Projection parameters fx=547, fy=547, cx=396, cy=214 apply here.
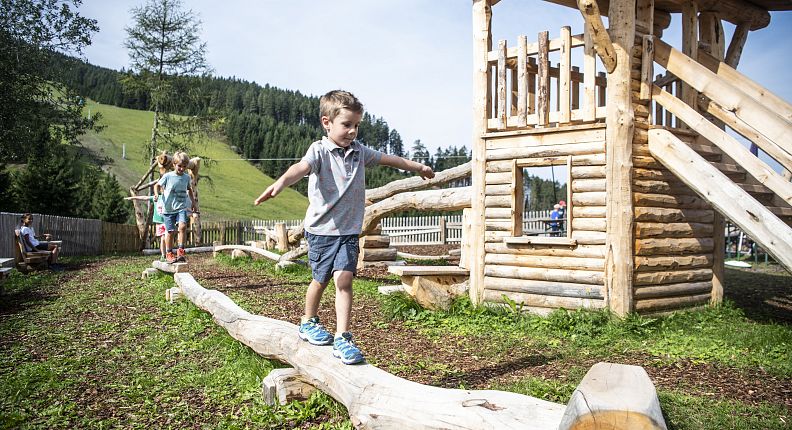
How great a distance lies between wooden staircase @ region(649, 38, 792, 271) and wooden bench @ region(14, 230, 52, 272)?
13.6m

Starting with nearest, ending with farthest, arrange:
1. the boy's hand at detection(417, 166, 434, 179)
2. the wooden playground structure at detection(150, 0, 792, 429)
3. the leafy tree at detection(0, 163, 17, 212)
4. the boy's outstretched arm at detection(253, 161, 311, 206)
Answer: the boy's outstretched arm at detection(253, 161, 311, 206), the boy's hand at detection(417, 166, 434, 179), the wooden playground structure at detection(150, 0, 792, 429), the leafy tree at detection(0, 163, 17, 212)

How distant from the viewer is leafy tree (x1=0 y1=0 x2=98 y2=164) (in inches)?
843

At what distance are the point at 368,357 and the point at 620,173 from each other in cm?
427

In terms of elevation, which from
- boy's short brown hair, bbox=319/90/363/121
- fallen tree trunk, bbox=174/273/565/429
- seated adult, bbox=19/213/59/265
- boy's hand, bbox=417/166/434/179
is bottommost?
fallen tree trunk, bbox=174/273/565/429

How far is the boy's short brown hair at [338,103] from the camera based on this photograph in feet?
13.7

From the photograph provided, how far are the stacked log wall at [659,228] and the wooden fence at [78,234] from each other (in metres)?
14.4

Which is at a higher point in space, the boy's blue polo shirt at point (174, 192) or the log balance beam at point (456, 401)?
the boy's blue polo shirt at point (174, 192)

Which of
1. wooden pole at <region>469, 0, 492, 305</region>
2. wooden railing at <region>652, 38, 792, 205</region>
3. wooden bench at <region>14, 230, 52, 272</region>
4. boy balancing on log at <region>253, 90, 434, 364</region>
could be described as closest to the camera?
boy balancing on log at <region>253, 90, 434, 364</region>

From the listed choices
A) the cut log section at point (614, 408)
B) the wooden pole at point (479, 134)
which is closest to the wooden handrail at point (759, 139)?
the wooden pole at point (479, 134)

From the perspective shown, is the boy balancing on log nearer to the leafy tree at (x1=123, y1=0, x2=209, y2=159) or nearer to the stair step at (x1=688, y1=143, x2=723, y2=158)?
the stair step at (x1=688, y1=143, x2=723, y2=158)

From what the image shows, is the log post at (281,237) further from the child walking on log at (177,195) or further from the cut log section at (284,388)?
the cut log section at (284,388)

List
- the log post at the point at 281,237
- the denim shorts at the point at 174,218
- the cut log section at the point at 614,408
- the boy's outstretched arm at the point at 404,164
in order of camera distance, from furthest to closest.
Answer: the log post at the point at 281,237 < the denim shorts at the point at 174,218 < the boy's outstretched arm at the point at 404,164 < the cut log section at the point at 614,408

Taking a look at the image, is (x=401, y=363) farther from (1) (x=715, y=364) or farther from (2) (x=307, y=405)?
(1) (x=715, y=364)

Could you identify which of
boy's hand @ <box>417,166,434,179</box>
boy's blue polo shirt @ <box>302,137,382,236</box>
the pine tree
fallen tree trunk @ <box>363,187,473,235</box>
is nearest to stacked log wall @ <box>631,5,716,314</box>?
fallen tree trunk @ <box>363,187,473,235</box>
